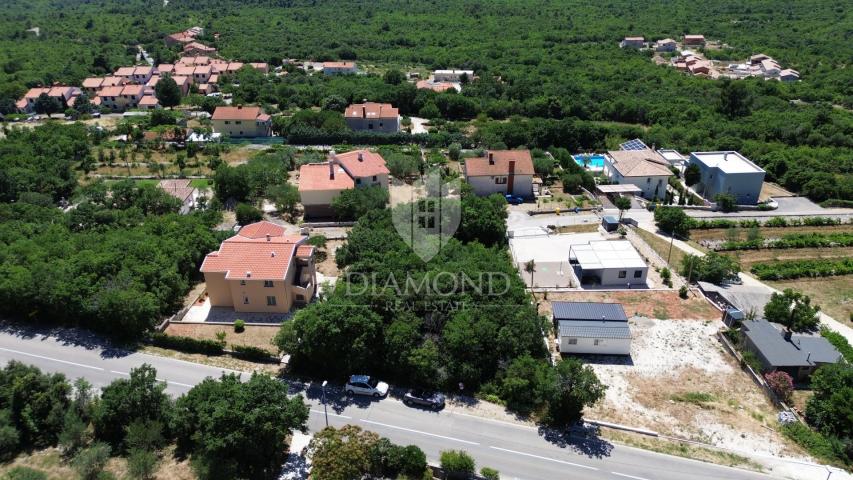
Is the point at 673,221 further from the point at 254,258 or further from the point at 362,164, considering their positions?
the point at 254,258

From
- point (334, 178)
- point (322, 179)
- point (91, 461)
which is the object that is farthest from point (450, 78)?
point (91, 461)

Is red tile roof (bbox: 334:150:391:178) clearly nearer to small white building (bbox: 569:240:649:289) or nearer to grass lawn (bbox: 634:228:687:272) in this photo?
small white building (bbox: 569:240:649:289)

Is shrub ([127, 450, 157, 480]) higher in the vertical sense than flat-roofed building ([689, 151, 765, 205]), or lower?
lower

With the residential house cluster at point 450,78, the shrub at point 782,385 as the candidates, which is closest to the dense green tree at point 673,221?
the shrub at point 782,385

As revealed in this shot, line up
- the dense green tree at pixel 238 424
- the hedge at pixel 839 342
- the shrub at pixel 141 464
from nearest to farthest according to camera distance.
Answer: the dense green tree at pixel 238 424
the shrub at pixel 141 464
the hedge at pixel 839 342

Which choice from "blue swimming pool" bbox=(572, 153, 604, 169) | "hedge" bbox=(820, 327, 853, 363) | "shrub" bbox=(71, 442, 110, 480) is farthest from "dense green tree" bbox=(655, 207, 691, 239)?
"shrub" bbox=(71, 442, 110, 480)

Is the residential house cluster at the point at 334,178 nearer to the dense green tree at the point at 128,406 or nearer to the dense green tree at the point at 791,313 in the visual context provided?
the dense green tree at the point at 128,406

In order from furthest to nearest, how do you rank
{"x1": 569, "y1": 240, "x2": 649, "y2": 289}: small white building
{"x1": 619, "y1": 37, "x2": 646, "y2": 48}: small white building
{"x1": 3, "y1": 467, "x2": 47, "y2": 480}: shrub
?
{"x1": 619, "y1": 37, "x2": 646, "y2": 48}: small white building
{"x1": 569, "y1": 240, "x2": 649, "y2": 289}: small white building
{"x1": 3, "y1": 467, "x2": 47, "y2": 480}: shrub
